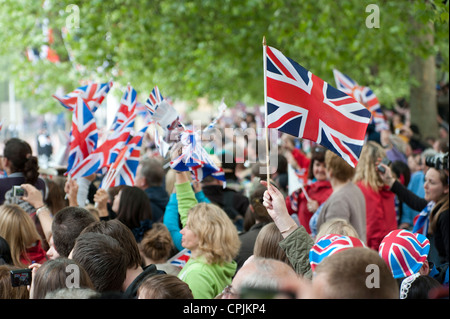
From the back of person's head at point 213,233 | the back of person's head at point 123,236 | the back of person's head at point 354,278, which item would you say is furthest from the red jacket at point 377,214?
the back of person's head at point 354,278

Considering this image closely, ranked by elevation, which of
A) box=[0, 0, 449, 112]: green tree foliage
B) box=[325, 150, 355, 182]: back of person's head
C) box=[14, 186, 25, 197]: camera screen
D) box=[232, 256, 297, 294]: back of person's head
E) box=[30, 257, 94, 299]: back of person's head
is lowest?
box=[30, 257, 94, 299]: back of person's head

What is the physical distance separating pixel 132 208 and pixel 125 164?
732mm

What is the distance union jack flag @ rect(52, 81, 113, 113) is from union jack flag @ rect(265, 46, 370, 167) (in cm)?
367

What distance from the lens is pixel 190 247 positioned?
4.80m

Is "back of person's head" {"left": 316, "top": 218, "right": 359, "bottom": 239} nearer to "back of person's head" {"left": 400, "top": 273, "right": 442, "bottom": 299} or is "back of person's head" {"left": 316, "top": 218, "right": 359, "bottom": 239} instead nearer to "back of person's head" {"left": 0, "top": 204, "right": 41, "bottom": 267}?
"back of person's head" {"left": 400, "top": 273, "right": 442, "bottom": 299}

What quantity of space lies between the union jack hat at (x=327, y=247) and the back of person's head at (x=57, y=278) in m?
1.08

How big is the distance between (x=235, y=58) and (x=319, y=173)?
868 cm

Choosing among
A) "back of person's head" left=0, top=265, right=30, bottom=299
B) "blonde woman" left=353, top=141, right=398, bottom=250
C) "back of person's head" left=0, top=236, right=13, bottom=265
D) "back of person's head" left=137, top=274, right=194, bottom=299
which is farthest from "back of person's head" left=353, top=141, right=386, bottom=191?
"back of person's head" left=0, top=265, right=30, bottom=299

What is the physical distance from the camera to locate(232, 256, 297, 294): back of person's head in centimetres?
283

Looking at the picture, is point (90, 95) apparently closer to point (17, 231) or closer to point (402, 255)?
point (17, 231)

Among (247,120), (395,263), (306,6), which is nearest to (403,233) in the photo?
(395,263)

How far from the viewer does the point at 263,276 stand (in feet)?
9.46

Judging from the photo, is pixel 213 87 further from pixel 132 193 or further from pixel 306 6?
pixel 132 193

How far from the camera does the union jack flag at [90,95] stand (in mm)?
7891
